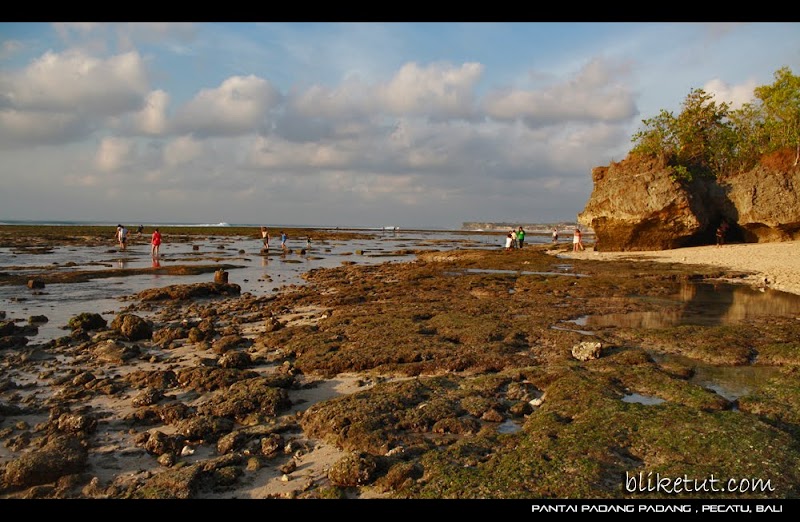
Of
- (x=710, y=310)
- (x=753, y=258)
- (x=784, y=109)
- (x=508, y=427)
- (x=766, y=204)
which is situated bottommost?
(x=508, y=427)

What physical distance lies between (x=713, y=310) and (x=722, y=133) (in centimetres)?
3323

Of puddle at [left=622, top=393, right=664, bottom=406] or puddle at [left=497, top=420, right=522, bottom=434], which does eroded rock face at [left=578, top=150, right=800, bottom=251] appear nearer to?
puddle at [left=622, top=393, right=664, bottom=406]

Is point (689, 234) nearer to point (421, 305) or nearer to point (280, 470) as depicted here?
point (421, 305)

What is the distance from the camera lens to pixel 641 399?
775 cm

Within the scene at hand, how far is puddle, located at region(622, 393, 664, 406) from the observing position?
7601 millimetres

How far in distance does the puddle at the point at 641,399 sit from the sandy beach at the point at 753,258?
54.0ft

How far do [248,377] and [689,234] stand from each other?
125ft

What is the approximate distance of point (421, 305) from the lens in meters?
16.7

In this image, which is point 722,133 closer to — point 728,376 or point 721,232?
point 721,232

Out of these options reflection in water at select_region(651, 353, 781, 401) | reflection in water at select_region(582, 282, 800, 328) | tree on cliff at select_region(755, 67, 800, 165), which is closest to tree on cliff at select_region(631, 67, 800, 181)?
tree on cliff at select_region(755, 67, 800, 165)

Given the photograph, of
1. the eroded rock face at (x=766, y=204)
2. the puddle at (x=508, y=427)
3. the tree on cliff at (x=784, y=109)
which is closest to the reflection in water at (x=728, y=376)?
the puddle at (x=508, y=427)

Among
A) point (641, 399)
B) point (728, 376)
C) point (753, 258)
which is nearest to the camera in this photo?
point (641, 399)

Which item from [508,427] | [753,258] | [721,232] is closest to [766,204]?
[721,232]
